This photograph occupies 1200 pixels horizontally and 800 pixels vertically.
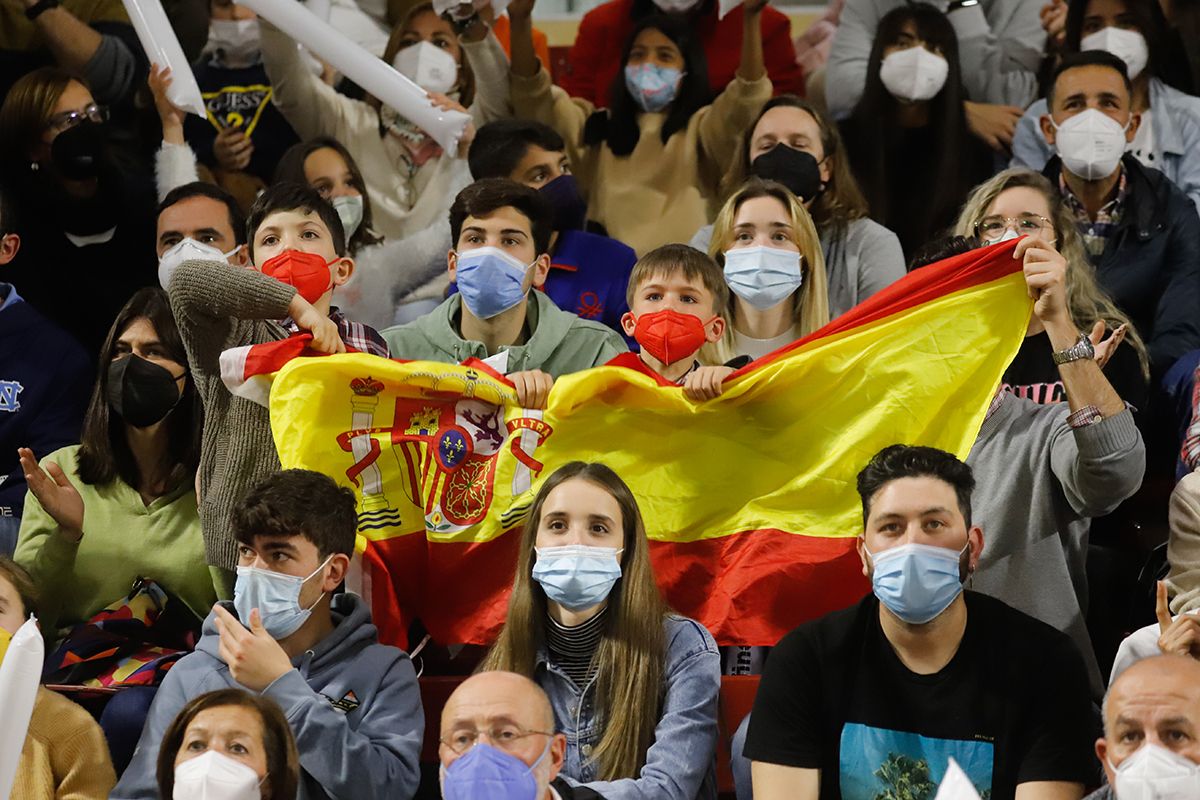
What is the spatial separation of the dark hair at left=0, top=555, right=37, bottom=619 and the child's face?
17 mm

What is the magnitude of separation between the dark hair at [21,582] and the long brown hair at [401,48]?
313 cm

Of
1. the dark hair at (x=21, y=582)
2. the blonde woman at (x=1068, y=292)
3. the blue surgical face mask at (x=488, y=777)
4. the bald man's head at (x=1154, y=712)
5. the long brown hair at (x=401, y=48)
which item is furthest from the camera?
the long brown hair at (x=401, y=48)

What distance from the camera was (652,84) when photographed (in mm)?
7602

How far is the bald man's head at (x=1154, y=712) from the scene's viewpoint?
4.07m

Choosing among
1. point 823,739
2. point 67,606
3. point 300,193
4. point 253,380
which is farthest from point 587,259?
point 823,739

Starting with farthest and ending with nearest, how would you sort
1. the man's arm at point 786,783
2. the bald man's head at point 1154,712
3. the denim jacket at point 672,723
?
the denim jacket at point 672,723 < the man's arm at point 786,783 < the bald man's head at point 1154,712

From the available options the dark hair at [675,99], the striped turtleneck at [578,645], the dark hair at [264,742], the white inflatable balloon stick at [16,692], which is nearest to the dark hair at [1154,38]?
the dark hair at [675,99]

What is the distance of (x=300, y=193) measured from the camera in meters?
6.00

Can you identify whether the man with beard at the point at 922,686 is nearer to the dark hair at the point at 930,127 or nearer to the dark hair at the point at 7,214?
the dark hair at the point at 930,127

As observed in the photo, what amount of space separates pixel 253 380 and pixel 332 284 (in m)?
0.49

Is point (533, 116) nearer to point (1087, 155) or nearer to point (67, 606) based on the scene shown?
point (1087, 155)

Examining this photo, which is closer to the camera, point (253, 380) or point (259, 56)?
point (253, 380)

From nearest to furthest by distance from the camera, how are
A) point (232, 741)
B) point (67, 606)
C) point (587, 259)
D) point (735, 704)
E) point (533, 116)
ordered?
point (232, 741)
point (735, 704)
point (67, 606)
point (587, 259)
point (533, 116)

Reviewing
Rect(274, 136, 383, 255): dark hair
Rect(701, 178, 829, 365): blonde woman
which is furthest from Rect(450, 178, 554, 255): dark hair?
Rect(274, 136, 383, 255): dark hair
